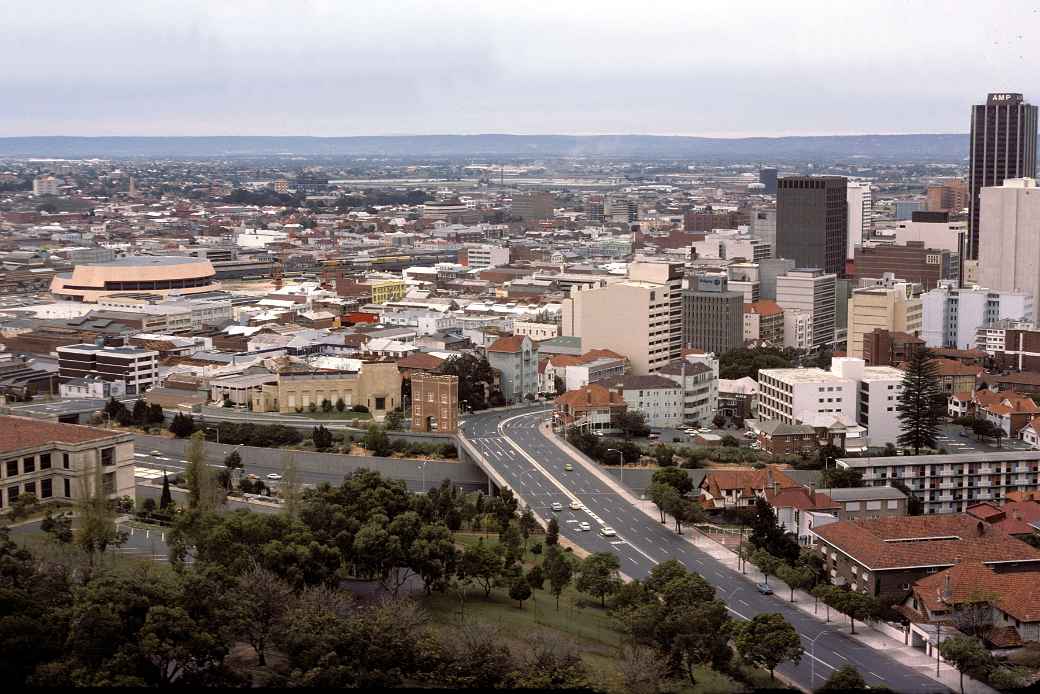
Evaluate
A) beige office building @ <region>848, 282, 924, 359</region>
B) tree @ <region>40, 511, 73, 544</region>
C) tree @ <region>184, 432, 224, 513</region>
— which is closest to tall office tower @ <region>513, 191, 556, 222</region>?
beige office building @ <region>848, 282, 924, 359</region>

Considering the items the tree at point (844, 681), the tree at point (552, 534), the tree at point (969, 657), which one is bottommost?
the tree at point (969, 657)

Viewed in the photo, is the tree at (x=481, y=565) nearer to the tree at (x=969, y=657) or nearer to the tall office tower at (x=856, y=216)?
the tree at (x=969, y=657)

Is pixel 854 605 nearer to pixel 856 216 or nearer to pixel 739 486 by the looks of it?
pixel 739 486

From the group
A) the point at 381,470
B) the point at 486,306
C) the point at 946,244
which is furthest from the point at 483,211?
the point at 381,470

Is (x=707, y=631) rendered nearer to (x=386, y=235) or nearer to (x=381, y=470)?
(x=381, y=470)

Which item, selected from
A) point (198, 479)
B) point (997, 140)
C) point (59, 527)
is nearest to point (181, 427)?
point (198, 479)

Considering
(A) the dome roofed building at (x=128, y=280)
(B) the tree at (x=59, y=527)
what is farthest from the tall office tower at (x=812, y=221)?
(B) the tree at (x=59, y=527)

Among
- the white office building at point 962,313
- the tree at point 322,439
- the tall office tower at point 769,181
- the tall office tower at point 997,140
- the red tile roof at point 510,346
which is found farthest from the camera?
the tall office tower at point 769,181

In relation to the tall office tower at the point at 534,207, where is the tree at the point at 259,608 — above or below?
below
